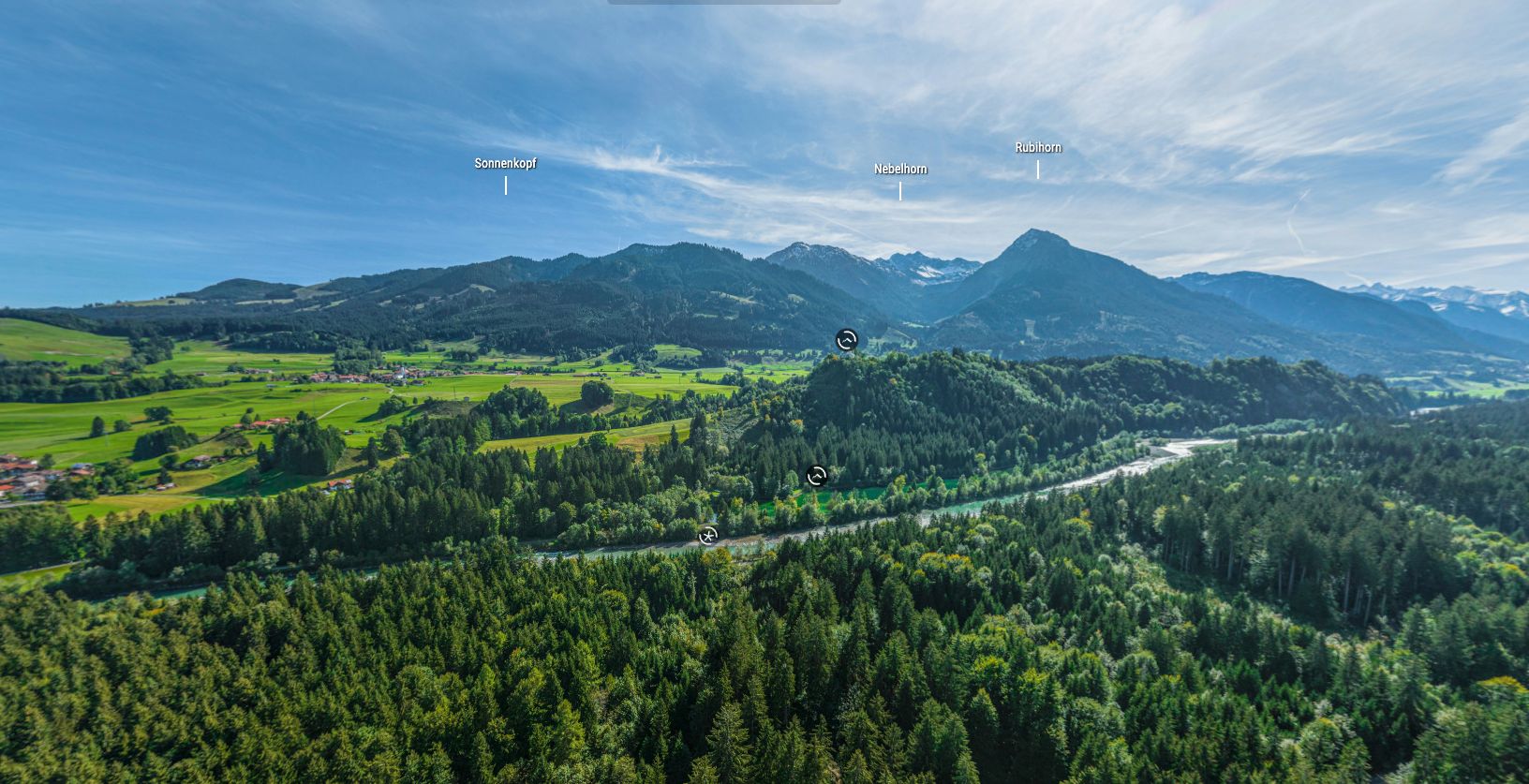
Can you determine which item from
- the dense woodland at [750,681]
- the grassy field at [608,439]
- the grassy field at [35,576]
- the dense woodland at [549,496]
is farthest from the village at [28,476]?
the grassy field at [608,439]

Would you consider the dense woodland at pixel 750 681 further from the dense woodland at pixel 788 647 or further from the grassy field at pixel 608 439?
the grassy field at pixel 608 439

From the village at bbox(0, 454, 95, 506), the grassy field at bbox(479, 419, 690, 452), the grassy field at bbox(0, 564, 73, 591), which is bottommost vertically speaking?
the grassy field at bbox(0, 564, 73, 591)

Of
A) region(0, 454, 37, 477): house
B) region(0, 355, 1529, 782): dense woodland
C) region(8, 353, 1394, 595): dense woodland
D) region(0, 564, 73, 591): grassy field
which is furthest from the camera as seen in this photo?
region(0, 454, 37, 477): house

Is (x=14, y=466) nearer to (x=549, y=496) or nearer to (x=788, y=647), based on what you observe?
(x=549, y=496)

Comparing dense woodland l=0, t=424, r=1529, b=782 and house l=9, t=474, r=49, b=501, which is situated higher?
house l=9, t=474, r=49, b=501

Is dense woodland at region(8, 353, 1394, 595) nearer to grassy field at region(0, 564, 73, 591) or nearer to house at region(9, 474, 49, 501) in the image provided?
grassy field at region(0, 564, 73, 591)

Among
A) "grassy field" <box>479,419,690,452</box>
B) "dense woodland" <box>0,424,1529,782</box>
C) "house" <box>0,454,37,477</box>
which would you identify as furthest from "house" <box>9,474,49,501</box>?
"grassy field" <box>479,419,690,452</box>

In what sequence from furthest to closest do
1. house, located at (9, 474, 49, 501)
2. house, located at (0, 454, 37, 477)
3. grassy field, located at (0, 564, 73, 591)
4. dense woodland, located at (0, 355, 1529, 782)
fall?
1. house, located at (0, 454, 37, 477)
2. house, located at (9, 474, 49, 501)
3. grassy field, located at (0, 564, 73, 591)
4. dense woodland, located at (0, 355, 1529, 782)

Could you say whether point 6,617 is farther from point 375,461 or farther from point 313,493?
point 375,461

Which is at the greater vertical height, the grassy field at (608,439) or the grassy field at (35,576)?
the grassy field at (608,439)

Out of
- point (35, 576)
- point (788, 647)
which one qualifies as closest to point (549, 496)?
point (788, 647)

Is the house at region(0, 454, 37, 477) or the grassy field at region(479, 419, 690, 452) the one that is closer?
the house at region(0, 454, 37, 477)
